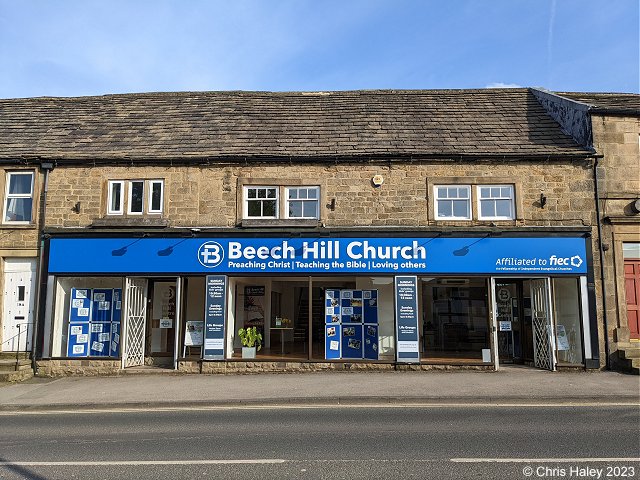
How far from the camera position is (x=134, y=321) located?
13.6 metres

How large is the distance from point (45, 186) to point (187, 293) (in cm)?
492

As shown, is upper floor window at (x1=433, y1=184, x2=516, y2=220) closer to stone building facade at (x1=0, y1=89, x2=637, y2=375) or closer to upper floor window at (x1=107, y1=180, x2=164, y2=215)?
stone building facade at (x1=0, y1=89, x2=637, y2=375)

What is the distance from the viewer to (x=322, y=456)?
19.2 ft

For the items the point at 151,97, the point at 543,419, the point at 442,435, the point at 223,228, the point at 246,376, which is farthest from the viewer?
the point at 151,97

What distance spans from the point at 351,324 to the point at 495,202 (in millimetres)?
5076

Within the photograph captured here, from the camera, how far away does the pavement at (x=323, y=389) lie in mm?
9375

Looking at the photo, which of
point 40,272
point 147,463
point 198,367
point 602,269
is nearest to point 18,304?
point 40,272

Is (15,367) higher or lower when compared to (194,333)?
lower

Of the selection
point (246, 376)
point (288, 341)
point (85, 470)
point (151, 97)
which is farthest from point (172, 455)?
point (151, 97)

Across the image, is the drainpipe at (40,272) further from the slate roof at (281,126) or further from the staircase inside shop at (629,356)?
the staircase inside shop at (629,356)

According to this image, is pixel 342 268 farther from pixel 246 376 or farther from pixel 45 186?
pixel 45 186

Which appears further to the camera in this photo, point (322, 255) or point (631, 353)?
point (322, 255)

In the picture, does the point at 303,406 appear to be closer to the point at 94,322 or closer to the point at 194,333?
the point at 194,333

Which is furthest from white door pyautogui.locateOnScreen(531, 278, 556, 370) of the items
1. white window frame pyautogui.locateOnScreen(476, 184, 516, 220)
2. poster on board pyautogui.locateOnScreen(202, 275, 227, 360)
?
poster on board pyautogui.locateOnScreen(202, 275, 227, 360)
